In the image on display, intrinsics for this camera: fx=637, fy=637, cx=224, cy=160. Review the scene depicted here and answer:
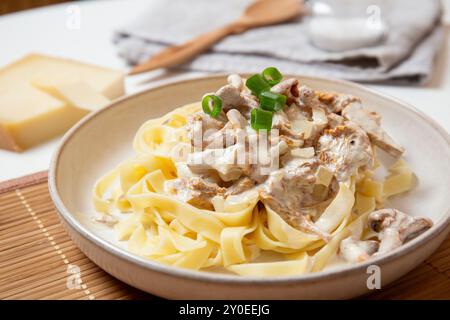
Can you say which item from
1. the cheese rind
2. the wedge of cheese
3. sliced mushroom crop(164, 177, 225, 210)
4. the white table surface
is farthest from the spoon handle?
sliced mushroom crop(164, 177, 225, 210)

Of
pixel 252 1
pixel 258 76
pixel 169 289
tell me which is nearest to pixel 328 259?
pixel 169 289

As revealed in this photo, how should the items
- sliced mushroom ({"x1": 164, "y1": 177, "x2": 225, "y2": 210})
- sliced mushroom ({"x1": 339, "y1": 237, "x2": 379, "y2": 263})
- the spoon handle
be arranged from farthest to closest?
the spoon handle
sliced mushroom ({"x1": 164, "y1": 177, "x2": 225, "y2": 210})
sliced mushroom ({"x1": 339, "y1": 237, "x2": 379, "y2": 263})

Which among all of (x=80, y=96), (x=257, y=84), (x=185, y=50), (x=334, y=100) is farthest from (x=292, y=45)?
(x=257, y=84)

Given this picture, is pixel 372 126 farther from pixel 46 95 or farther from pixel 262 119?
pixel 46 95

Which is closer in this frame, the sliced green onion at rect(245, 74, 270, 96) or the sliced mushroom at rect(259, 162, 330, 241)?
the sliced mushroom at rect(259, 162, 330, 241)

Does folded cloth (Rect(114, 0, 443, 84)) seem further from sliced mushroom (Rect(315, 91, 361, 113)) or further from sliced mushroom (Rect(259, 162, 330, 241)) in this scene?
sliced mushroom (Rect(259, 162, 330, 241))

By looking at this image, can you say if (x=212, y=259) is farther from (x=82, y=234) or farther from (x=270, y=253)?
(x=82, y=234)
